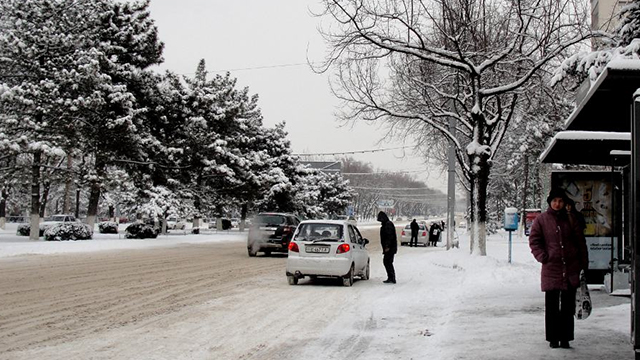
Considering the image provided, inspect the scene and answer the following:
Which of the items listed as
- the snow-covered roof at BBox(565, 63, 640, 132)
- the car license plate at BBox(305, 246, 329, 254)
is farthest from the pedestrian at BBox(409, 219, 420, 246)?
the snow-covered roof at BBox(565, 63, 640, 132)

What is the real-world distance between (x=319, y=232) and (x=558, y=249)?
9762 mm

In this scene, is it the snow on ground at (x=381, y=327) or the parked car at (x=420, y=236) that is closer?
the snow on ground at (x=381, y=327)

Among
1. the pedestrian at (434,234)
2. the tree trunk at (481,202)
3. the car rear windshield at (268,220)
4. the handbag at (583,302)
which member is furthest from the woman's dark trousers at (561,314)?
the pedestrian at (434,234)

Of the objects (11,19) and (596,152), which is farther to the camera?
(11,19)

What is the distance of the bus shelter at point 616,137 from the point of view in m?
5.69

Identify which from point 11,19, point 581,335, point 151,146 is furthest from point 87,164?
point 581,335

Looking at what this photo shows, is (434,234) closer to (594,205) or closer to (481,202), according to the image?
(481,202)

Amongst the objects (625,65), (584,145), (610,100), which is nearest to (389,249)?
(584,145)

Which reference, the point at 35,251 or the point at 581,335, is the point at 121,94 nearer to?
the point at 35,251

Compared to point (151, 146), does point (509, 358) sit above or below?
below

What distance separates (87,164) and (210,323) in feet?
104

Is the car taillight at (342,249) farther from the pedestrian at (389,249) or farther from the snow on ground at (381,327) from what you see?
the pedestrian at (389,249)

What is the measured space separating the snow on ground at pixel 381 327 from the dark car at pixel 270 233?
11343 millimetres

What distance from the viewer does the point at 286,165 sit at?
6400cm
